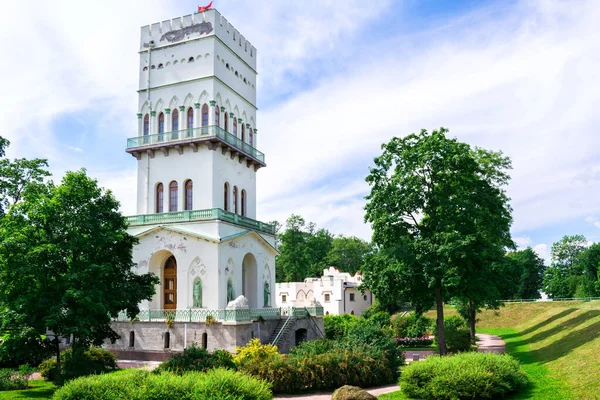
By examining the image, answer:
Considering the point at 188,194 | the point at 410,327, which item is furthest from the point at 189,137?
the point at 410,327

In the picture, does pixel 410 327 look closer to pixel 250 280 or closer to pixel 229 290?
pixel 250 280

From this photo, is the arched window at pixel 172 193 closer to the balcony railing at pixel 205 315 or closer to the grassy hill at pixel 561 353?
the balcony railing at pixel 205 315

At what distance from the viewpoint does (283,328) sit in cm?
2795

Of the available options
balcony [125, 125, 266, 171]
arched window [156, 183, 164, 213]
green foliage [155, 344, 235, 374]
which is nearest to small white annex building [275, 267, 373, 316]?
balcony [125, 125, 266, 171]

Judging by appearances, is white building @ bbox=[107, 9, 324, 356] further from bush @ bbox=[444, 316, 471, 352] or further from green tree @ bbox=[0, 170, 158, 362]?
bush @ bbox=[444, 316, 471, 352]

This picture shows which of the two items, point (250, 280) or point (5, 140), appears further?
point (250, 280)

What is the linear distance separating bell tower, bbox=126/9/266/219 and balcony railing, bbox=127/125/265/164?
2.3 inches

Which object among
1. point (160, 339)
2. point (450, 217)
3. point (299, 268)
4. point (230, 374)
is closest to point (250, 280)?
point (160, 339)

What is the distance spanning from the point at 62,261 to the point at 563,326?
28175mm

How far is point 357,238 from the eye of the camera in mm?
82375

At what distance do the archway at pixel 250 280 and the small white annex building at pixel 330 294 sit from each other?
895 inches

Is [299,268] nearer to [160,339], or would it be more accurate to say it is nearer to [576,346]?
[160,339]

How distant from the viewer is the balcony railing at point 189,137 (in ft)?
103

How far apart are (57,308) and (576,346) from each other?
20653 millimetres
